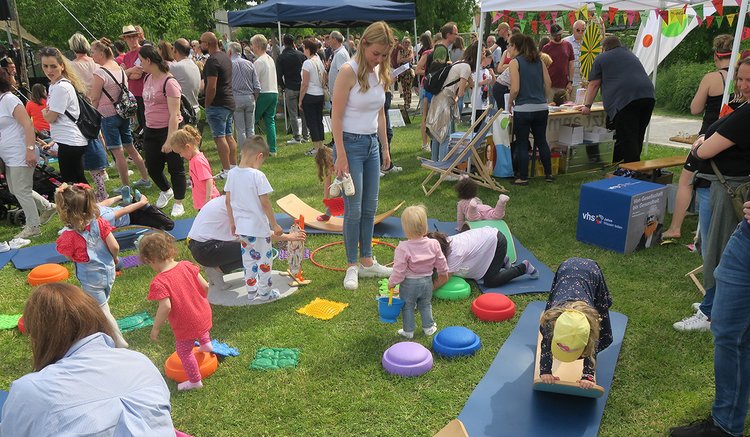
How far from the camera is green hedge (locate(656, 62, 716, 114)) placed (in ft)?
44.7

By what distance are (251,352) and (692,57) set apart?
1873cm

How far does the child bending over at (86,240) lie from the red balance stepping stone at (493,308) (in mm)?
2655

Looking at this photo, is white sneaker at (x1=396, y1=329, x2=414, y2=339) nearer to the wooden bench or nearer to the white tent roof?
the wooden bench

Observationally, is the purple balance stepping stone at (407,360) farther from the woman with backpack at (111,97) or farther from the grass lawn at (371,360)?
the woman with backpack at (111,97)

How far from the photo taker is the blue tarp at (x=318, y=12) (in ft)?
36.7

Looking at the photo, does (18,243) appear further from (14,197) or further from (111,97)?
(111,97)

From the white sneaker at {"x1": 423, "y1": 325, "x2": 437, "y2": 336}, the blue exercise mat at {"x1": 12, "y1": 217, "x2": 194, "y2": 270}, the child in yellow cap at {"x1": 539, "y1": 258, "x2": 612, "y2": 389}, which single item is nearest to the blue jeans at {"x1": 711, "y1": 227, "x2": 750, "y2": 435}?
the child in yellow cap at {"x1": 539, "y1": 258, "x2": 612, "y2": 389}

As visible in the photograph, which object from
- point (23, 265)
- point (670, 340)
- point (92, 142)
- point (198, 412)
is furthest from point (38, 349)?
point (92, 142)

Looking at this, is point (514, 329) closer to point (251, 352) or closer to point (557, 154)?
point (251, 352)

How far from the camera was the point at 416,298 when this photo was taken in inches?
153

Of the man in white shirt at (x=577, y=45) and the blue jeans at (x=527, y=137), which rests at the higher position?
the man in white shirt at (x=577, y=45)

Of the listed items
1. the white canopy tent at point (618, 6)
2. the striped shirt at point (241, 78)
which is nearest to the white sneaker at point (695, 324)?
the white canopy tent at point (618, 6)

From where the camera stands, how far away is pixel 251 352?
13.1 feet

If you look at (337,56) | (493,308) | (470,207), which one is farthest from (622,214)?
(337,56)
